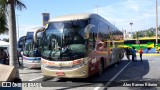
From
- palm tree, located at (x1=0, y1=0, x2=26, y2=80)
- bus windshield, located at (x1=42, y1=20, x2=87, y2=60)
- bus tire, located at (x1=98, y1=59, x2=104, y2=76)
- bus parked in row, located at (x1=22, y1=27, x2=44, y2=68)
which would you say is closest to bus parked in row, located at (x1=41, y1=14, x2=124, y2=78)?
bus windshield, located at (x1=42, y1=20, x2=87, y2=60)

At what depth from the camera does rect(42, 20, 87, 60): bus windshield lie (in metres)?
13.5

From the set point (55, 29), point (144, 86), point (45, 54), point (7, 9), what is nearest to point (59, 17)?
point (55, 29)

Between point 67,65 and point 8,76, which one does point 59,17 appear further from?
point 8,76

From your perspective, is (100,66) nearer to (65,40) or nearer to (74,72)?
(74,72)

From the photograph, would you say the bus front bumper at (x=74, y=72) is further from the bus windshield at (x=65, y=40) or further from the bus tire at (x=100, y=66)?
the bus tire at (x=100, y=66)

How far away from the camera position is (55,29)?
14.1 m

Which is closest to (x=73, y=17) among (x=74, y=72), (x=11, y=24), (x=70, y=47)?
(x=70, y=47)

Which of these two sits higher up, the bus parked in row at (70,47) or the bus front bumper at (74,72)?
the bus parked in row at (70,47)

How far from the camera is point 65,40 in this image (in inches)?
539


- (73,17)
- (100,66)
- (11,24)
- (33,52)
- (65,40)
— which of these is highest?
(73,17)

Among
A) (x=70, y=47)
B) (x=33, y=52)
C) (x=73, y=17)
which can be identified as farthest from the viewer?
(x=33, y=52)

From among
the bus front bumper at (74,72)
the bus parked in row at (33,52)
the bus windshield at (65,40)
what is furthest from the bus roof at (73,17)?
the bus parked in row at (33,52)

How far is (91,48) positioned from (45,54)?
225 cm

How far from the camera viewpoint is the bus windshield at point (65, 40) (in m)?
13.5
